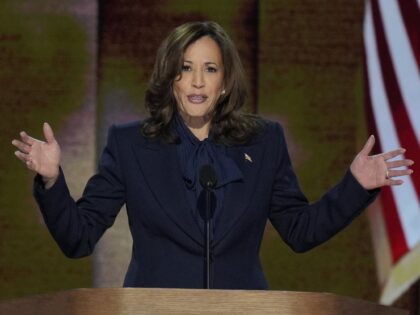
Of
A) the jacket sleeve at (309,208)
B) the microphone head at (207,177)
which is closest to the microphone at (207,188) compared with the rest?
the microphone head at (207,177)

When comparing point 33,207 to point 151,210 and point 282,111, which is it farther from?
point 151,210

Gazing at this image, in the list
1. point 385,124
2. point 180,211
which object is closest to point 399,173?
point 180,211

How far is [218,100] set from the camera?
2686 mm

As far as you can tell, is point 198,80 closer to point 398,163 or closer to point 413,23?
point 398,163

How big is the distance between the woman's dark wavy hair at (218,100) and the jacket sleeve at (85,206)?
0.46 feet

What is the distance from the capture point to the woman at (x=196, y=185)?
8.07ft

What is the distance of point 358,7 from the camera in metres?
4.35

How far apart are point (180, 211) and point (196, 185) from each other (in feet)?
0.28

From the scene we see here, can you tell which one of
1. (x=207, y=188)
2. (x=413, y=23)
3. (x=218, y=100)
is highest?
(x=413, y=23)

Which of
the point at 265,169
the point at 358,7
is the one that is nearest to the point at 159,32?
the point at 358,7

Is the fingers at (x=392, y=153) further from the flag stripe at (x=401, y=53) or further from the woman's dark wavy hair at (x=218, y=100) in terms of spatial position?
the flag stripe at (x=401, y=53)

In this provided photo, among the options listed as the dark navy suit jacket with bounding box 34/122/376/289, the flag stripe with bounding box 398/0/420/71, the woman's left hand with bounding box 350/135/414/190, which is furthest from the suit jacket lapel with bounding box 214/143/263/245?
the flag stripe with bounding box 398/0/420/71

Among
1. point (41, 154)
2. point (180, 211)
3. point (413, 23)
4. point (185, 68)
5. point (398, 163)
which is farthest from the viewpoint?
point (413, 23)

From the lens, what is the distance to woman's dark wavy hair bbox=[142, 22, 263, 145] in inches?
101
